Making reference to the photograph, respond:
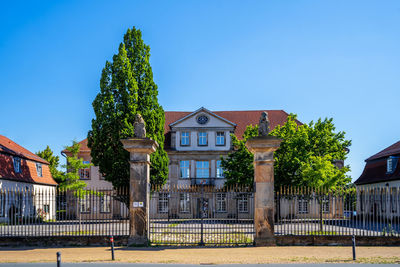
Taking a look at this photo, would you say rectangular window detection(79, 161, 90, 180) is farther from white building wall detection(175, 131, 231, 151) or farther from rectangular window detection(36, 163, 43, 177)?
white building wall detection(175, 131, 231, 151)

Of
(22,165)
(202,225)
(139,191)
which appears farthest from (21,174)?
(202,225)

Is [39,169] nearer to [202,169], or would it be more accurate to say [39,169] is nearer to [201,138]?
[202,169]

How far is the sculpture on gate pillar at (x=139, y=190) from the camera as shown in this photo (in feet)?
49.2

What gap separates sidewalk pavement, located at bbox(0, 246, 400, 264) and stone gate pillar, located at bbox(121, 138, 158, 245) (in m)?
0.65

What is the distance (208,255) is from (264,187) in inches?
126

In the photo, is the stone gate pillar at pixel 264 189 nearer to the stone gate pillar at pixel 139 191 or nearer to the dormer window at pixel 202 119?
the stone gate pillar at pixel 139 191

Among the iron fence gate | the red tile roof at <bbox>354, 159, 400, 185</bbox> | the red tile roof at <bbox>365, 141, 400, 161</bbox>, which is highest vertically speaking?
the red tile roof at <bbox>365, 141, 400, 161</bbox>

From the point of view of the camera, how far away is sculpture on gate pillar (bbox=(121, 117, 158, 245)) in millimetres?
15000

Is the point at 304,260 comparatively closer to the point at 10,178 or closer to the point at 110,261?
the point at 110,261

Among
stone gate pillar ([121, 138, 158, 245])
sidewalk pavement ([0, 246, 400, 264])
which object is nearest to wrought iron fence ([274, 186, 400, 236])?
sidewalk pavement ([0, 246, 400, 264])

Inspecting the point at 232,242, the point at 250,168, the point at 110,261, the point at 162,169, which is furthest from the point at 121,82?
the point at 110,261

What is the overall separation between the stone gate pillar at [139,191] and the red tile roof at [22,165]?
18321mm

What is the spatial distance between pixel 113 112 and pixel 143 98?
2107 mm

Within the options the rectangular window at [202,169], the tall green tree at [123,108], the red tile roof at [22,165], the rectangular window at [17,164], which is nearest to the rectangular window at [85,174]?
the red tile roof at [22,165]
